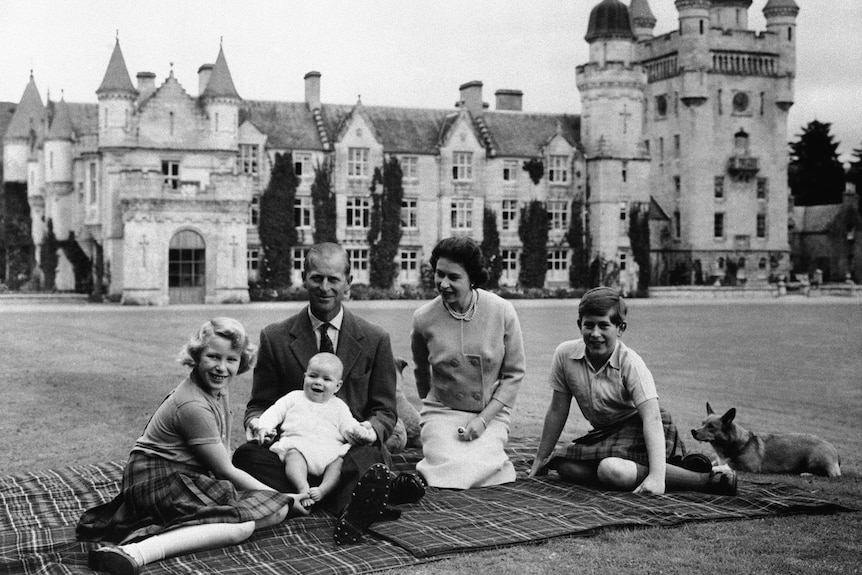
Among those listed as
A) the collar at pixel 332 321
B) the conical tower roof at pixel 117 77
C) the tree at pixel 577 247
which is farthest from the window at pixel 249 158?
the collar at pixel 332 321

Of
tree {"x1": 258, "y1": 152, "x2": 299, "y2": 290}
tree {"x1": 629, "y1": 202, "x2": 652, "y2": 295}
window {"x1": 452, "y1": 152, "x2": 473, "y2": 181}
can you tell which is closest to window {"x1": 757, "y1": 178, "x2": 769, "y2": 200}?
tree {"x1": 629, "y1": 202, "x2": 652, "y2": 295}

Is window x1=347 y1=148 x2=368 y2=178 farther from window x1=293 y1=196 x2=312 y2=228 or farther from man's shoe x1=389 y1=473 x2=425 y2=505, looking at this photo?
man's shoe x1=389 y1=473 x2=425 y2=505

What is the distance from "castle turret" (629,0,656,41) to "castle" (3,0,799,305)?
0.98 ft

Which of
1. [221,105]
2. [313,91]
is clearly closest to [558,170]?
[313,91]

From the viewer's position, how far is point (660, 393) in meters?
14.5

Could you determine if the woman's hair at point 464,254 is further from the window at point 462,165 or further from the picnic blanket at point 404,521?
the window at point 462,165

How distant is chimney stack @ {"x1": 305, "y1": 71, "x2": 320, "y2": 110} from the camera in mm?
50875

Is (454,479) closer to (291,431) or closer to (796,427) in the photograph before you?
(291,431)

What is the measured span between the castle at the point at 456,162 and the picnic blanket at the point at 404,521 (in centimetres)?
3655

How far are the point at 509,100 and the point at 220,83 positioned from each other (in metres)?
16.8

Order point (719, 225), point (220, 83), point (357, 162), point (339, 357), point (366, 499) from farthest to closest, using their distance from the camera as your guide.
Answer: point (719, 225)
point (357, 162)
point (220, 83)
point (339, 357)
point (366, 499)

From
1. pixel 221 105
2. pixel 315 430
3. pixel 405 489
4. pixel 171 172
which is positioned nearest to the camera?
pixel 315 430

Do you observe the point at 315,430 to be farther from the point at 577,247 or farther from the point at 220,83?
the point at 577,247

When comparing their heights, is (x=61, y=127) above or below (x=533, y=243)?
above
